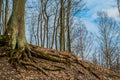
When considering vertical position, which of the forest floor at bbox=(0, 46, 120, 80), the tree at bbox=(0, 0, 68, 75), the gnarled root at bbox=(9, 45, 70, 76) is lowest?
the forest floor at bbox=(0, 46, 120, 80)

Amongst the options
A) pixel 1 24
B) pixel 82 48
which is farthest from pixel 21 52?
pixel 82 48

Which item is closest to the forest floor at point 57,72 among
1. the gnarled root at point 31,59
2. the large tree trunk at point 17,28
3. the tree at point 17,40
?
the gnarled root at point 31,59

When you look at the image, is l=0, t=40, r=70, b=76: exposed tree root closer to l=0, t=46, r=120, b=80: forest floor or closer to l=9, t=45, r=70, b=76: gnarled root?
l=9, t=45, r=70, b=76: gnarled root

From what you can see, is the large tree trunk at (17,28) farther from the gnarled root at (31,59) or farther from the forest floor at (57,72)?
the forest floor at (57,72)

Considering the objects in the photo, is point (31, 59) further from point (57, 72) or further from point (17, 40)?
point (57, 72)

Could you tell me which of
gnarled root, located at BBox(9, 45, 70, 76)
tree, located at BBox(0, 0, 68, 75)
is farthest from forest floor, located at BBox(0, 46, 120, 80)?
tree, located at BBox(0, 0, 68, 75)

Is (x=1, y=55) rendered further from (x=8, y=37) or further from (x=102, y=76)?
(x=102, y=76)

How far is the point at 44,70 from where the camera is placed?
36.0ft

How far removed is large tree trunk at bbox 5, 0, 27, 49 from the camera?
11648 mm

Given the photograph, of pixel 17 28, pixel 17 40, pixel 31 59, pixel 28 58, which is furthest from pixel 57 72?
pixel 17 28

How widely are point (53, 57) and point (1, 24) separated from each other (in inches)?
458

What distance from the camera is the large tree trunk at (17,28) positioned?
11.6 metres

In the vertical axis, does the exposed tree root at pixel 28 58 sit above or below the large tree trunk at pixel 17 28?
below

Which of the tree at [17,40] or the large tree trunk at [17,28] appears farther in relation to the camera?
the large tree trunk at [17,28]
